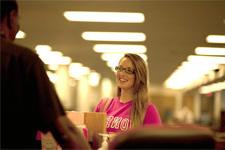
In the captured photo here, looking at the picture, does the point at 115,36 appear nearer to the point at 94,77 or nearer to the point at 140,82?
the point at 140,82

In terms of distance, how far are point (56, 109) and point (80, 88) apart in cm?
1639

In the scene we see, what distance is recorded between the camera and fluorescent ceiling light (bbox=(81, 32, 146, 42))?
789 cm

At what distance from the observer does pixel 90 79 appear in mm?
18406

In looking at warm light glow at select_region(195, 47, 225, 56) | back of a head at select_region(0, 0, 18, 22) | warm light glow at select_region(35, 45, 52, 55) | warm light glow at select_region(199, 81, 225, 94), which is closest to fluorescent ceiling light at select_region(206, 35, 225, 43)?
warm light glow at select_region(195, 47, 225, 56)

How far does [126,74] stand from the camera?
2.81 m

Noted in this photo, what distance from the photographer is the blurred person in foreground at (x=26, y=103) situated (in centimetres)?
141

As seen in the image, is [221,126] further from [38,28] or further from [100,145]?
[38,28]

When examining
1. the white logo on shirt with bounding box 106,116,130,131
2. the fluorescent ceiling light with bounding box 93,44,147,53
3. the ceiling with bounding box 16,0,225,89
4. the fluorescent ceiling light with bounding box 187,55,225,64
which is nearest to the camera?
the white logo on shirt with bounding box 106,116,130,131

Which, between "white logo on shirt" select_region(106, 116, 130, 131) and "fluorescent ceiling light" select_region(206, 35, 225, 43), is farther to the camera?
"fluorescent ceiling light" select_region(206, 35, 225, 43)

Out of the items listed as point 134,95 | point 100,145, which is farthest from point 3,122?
point 134,95

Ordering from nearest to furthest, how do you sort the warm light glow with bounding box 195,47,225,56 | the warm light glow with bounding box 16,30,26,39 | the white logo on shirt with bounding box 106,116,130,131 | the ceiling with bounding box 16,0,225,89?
the white logo on shirt with bounding box 106,116,130,131
the ceiling with bounding box 16,0,225,89
the warm light glow with bounding box 16,30,26,39
the warm light glow with bounding box 195,47,225,56

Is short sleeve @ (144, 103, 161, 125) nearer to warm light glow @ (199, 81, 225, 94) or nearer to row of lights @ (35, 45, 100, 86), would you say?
row of lights @ (35, 45, 100, 86)

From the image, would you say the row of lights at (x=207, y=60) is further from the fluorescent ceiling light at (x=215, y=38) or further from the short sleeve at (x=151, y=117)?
the short sleeve at (x=151, y=117)

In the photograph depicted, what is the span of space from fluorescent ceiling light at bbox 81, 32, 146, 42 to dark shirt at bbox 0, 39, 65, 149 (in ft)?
21.1
